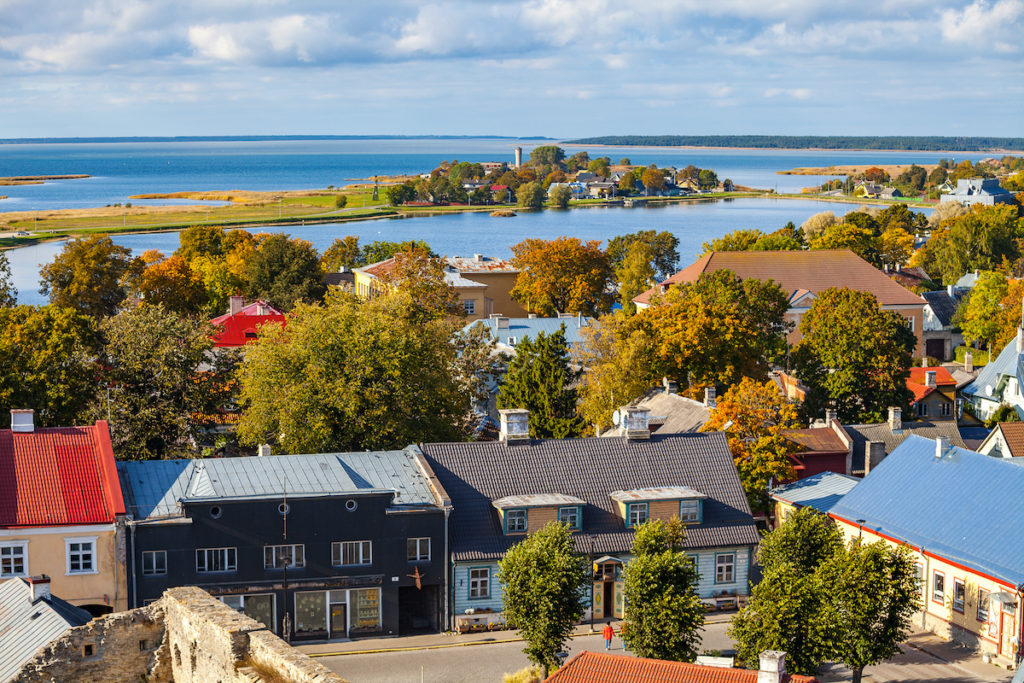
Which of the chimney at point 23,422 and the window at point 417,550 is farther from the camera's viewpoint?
the chimney at point 23,422

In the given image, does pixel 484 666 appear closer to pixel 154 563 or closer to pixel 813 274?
pixel 154 563

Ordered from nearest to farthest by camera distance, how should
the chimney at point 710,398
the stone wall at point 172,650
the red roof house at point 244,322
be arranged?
1. the stone wall at point 172,650
2. the chimney at point 710,398
3. the red roof house at point 244,322

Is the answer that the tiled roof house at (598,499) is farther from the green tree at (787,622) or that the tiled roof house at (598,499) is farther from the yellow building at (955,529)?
the green tree at (787,622)

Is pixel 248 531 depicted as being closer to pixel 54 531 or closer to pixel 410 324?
pixel 54 531

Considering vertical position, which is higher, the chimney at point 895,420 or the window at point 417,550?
the chimney at point 895,420

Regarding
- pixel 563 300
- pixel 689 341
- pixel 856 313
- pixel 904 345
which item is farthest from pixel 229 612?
pixel 563 300

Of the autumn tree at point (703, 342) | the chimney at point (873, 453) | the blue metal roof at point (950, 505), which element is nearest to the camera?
the blue metal roof at point (950, 505)

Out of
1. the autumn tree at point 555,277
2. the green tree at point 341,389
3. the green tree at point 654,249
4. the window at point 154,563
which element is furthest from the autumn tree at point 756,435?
the green tree at point 654,249
